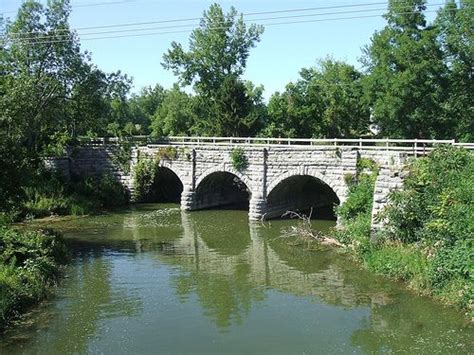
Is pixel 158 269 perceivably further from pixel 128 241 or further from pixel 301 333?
pixel 301 333

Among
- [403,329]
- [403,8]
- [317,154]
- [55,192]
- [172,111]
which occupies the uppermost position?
[403,8]

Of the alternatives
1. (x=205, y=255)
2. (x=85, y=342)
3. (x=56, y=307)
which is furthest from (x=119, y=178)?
(x=85, y=342)

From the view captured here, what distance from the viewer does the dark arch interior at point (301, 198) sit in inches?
1324

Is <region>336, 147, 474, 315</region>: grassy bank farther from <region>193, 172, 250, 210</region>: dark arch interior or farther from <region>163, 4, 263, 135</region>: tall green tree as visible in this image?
<region>163, 4, 263, 135</region>: tall green tree

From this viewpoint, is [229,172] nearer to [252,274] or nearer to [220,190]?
[220,190]

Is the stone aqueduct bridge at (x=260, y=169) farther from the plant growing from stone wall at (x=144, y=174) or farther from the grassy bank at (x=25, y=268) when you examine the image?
the grassy bank at (x=25, y=268)

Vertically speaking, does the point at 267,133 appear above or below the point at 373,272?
above

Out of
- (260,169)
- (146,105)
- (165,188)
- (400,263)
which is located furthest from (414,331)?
(146,105)

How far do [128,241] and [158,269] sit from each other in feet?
19.0

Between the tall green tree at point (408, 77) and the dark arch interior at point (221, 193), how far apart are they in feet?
38.3

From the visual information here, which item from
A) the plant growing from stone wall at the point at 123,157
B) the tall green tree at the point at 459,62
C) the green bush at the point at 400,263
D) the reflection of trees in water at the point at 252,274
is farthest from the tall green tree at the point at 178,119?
the green bush at the point at 400,263

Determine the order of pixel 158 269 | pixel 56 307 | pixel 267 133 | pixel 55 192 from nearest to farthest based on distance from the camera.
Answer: pixel 56 307, pixel 158 269, pixel 55 192, pixel 267 133

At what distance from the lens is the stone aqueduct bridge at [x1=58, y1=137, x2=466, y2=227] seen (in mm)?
29172

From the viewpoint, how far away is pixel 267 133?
49.8 m
